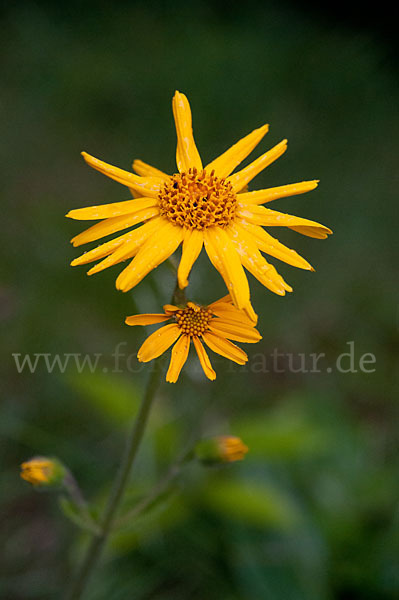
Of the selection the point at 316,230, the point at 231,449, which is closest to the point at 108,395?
the point at 231,449

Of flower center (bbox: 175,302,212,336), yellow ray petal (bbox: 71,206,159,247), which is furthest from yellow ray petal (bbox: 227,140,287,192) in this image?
flower center (bbox: 175,302,212,336)

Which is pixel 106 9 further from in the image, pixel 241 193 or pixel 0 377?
pixel 241 193

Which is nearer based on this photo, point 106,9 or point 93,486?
point 93,486

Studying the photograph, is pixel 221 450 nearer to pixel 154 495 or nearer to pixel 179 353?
pixel 154 495

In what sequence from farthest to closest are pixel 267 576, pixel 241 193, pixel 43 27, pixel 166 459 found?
1. pixel 43 27
2. pixel 166 459
3. pixel 267 576
4. pixel 241 193

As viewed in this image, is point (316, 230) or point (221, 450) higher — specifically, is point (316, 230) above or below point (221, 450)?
above

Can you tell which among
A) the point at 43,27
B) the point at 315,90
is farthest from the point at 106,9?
the point at 315,90
